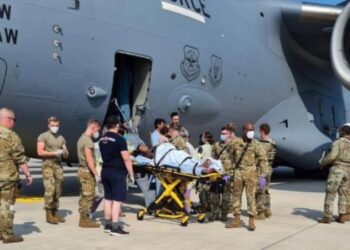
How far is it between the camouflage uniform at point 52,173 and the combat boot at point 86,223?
0.54 meters

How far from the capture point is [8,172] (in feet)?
20.7

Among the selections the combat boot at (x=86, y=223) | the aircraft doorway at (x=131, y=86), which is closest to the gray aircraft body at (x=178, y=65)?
the aircraft doorway at (x=131, y=86)

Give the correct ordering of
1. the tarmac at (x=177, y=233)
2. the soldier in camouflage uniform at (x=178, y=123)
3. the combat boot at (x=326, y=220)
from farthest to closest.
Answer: the soldier in camouflage uniform at (x=178, y=123)
the combat boot at (x=326, y=220)
the tarmac at (x=177, y=233)

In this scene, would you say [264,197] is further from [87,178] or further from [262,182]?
[87,178]

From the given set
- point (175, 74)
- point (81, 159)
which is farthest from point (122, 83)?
point (81, 159)

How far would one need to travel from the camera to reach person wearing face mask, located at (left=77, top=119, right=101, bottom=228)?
7.47m

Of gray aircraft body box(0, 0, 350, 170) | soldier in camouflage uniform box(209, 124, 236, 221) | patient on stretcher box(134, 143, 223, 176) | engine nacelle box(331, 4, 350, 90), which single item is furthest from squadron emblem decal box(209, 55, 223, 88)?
patient on stretcher box(134, 143, 223, 176)

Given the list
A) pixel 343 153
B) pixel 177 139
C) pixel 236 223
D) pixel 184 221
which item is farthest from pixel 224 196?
pixel 343 153

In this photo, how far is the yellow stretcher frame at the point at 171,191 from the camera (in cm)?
785

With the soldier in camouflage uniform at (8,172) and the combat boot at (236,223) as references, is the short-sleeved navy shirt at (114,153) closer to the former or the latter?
the soldier in camouflage uniform at (8,172)

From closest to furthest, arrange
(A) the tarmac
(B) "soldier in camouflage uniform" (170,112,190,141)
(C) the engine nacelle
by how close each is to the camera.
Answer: (A) the tarmac < (B) "soldier in camouflage uniform" (170,112,190,141) < (C) the engine nacelle

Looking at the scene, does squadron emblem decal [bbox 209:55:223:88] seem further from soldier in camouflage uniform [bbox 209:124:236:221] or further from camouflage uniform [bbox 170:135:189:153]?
soldier in camouflage uniform [bbox 209:124:236:221]

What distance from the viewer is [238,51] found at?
1252 centimetres

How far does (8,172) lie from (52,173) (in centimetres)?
157
